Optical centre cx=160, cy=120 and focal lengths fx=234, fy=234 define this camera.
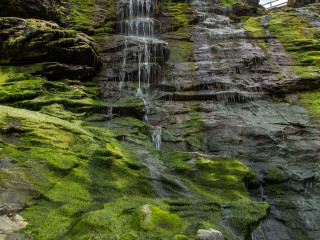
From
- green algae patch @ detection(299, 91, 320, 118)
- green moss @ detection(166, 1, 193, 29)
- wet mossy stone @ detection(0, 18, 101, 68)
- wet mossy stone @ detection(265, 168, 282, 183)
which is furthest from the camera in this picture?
green moss @ detection(166, 1, 193, 29)

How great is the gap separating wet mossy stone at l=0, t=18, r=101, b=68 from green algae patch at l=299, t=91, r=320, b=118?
12.4m

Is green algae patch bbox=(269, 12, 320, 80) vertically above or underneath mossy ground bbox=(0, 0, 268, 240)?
above

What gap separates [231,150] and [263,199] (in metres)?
2.59

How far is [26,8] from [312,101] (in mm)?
17772

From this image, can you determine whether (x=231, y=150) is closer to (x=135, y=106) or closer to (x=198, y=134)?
(x=198, y=134)

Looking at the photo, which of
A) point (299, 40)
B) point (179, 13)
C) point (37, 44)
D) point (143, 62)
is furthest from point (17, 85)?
point (299, 40)

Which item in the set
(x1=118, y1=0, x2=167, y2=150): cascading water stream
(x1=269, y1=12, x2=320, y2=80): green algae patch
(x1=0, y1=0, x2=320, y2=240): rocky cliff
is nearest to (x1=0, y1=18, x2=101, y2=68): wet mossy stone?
(x1=0, y1=0, x2=320, y2=240): rocky cliff

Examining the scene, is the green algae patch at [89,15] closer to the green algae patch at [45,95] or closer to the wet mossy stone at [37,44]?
the wet mossy stone at [37,44]

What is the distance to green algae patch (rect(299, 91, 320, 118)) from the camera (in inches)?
449

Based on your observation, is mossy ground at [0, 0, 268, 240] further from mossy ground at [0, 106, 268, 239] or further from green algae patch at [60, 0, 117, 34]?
green algae patch at [60, 0, 117, 34]

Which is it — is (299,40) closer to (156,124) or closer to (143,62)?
(143,62)

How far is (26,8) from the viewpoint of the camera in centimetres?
1494

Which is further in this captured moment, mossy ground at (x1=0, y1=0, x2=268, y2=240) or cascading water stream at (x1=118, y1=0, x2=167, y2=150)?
cascading water stream at (x1=118, y1=0, x2=167, y2=150)

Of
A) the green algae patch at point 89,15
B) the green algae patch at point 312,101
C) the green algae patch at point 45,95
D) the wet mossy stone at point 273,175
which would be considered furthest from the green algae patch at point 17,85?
the green algae patch at point 312,101
